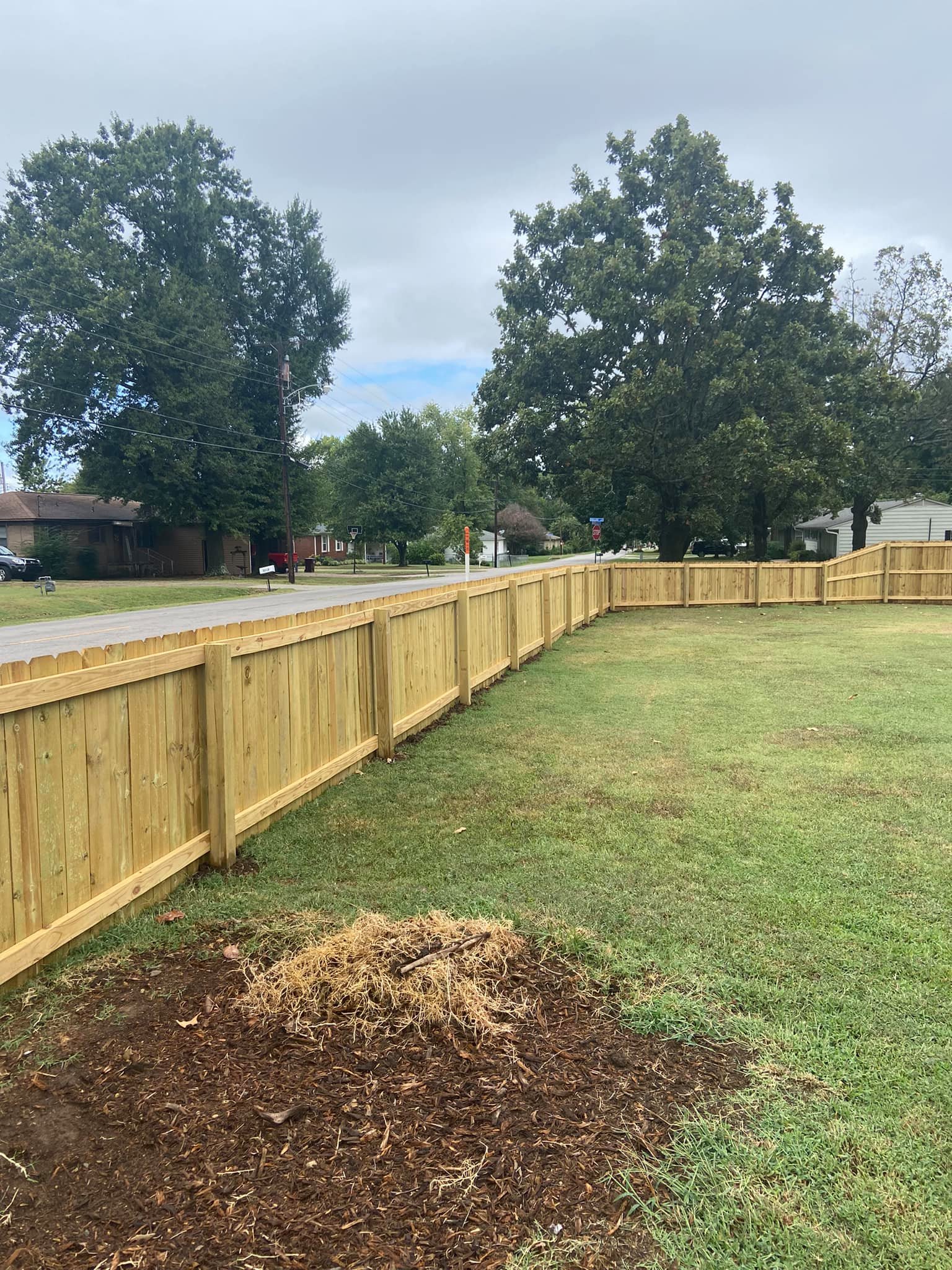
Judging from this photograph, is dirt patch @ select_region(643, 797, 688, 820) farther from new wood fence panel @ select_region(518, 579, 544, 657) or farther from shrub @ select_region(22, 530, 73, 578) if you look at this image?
shrub @ select_region(22, 530, 73, 578)

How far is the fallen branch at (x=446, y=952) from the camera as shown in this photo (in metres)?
2.97

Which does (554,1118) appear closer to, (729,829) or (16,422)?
(729,829)

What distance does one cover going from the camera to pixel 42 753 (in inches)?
118

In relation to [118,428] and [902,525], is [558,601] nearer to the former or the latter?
[118,428]

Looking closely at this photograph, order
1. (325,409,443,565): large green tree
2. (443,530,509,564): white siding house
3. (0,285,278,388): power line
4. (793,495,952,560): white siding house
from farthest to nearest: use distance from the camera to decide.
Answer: (443,530,509,564): white siding house
(325,409,443,565): large green tree
(793,495,952,560): white siding house
(0,285,278,388): power line

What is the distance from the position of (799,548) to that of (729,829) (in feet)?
152

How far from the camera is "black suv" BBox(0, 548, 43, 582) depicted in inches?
1217

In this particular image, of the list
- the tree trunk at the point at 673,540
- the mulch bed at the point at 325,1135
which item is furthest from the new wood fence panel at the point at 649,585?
the mulch bed at the point at 325,1135

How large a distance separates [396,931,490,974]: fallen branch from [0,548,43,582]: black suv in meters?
32.9

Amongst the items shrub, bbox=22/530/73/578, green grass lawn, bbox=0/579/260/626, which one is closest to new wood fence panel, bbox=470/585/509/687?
green grass lawn, bbox=0/579/260/626

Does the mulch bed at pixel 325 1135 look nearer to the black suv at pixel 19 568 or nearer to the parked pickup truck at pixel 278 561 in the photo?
the black suv at pixel 19 568

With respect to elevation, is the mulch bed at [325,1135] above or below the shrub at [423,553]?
below

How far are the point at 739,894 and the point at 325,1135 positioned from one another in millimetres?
2304

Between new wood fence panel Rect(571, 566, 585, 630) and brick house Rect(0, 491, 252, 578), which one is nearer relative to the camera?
new wood fence panel Rect(571, 566, 585, 630)
